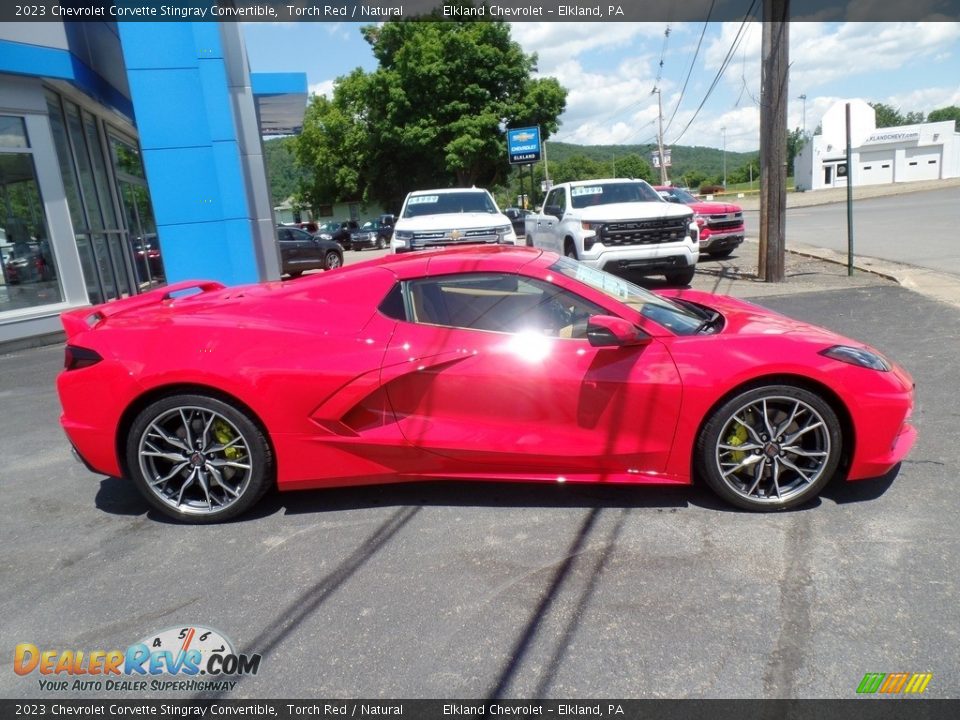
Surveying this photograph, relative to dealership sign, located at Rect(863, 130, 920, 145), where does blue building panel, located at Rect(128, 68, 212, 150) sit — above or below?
below

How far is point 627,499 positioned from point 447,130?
122 feet

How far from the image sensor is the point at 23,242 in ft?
34.3

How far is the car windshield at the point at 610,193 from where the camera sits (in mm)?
11508

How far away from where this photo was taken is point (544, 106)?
38.5 metres

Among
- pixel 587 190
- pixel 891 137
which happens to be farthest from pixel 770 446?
pixel 891 137

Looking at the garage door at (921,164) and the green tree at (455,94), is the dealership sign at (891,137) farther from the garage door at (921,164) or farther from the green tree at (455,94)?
A: the green tree at (455,94)

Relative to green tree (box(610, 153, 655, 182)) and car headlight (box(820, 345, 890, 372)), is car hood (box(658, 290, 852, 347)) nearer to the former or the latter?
car headlight (box(820, 345, 890, 372))

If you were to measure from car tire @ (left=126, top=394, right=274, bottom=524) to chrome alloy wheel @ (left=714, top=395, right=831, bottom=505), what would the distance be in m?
2.39

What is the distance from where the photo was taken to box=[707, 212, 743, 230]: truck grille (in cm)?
1527

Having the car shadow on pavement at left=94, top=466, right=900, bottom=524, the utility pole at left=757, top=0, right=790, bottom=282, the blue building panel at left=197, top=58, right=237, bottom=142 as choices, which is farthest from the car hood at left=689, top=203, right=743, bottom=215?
the car shadow on pavement at left=94, top=466, right=900, bottom=524

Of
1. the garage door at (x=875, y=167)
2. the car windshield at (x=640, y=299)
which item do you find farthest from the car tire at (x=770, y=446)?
the garage door at (x=875, y=167)

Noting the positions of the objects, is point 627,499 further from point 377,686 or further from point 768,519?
point 377,686

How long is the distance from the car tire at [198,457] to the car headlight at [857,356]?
Answer: 294cm

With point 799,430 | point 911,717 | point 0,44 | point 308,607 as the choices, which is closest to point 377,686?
point 308,607
